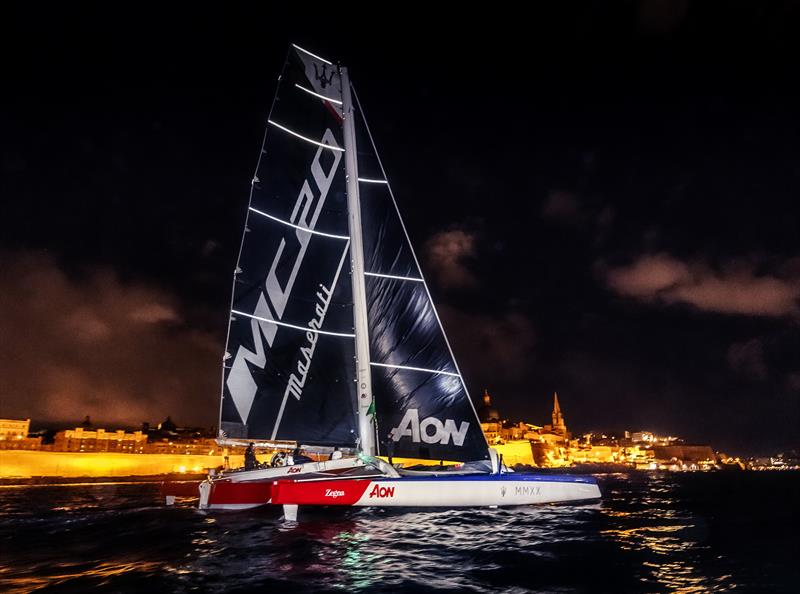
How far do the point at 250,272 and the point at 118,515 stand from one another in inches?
426

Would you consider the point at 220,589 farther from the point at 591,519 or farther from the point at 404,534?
the point at 591,519

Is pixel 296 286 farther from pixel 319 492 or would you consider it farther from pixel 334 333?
pixel 319 492

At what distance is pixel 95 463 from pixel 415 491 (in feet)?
256

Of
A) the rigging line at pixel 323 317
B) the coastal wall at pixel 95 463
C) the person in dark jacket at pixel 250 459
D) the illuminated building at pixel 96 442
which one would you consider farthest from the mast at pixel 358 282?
the illuminated building at pixel 96 442

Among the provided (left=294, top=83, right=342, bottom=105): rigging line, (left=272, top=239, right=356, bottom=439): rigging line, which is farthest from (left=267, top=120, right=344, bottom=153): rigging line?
(left=272, top=239, right=356, bottom=439): rigging line

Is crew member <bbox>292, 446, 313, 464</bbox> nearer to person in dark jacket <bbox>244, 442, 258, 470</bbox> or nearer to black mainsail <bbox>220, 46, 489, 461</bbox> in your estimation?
black mainsail <bbox>220, 46, 489, 461</bbox>

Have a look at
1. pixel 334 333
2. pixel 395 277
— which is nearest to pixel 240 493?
pixel 334 333

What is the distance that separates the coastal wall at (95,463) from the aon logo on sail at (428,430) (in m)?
69.9

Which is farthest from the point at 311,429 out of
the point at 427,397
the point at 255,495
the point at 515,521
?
the point at 515,521

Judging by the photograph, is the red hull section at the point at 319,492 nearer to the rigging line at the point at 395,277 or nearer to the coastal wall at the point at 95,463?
the rigging line at the point at 395,277

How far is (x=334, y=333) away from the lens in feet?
53.1

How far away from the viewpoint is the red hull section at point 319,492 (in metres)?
12.9

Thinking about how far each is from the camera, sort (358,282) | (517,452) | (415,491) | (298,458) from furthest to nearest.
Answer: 1. (517,452)
2. (358,282)
3. (298,458)
4. (415,491)

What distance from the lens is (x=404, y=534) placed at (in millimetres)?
12430
